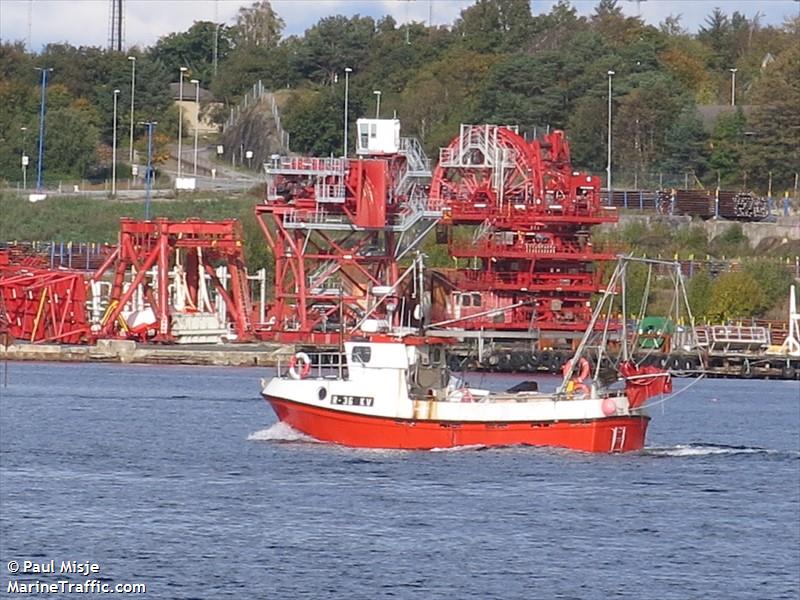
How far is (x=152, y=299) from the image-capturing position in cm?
10606

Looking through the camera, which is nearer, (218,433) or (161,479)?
(161,479)

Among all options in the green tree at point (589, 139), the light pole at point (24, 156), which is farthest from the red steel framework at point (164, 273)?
the light pole at point (24, 156)

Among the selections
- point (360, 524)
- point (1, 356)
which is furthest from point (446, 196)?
point (360, 524)

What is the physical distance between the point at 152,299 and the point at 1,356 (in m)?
9.04

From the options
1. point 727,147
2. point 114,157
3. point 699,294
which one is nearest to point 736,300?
point 699,294

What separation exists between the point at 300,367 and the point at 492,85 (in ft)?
321

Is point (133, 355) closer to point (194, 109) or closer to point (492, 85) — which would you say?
point (492, 85)

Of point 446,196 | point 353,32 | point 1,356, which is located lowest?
point 1,356

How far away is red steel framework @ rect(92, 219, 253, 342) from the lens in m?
104

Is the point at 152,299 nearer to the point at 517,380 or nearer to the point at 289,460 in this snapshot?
the point at 517,380

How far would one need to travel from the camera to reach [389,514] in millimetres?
44875

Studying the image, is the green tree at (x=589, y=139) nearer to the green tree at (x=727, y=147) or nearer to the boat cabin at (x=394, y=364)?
the green tree at (x=727, y=147)

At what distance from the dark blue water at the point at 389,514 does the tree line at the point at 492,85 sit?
78.3 metres

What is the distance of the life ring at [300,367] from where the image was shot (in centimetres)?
5666
